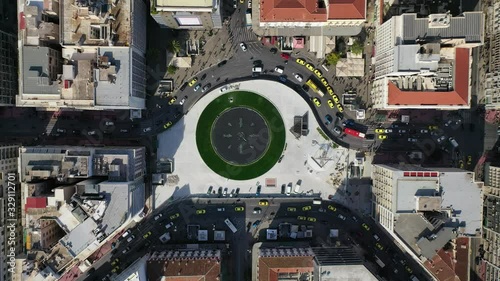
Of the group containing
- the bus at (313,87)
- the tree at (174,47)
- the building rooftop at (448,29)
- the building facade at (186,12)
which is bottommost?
the bus at (313,87)

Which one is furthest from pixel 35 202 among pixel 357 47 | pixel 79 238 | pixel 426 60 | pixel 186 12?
pixel 426 60

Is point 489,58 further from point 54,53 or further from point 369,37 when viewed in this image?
point 54,53

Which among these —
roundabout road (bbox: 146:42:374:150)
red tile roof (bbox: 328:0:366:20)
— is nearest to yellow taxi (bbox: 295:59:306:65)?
roundabout road (bbox: 146:42:374:150)

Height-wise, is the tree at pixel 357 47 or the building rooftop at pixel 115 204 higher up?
the tree at pixel 357 47

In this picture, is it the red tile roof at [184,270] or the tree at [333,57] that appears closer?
the red tile roof at [184,270]

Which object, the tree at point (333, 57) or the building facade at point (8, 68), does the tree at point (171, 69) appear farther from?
the tree at point (333, 57)

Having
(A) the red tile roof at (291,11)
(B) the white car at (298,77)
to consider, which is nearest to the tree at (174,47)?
(A) the red tile roof at (291,11)
